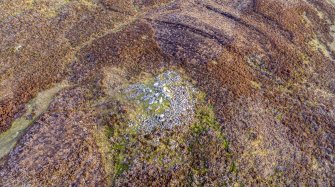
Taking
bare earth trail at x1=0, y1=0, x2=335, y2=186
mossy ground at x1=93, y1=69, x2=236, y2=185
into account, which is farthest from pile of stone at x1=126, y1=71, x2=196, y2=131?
mossy ground at x1=93, y1=69, x2=236, y2=185

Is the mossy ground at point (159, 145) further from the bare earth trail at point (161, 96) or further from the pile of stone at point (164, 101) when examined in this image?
the pile of stone at point (164, 101)

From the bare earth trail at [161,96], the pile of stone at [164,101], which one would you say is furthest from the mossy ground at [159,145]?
the pile of stone at [164,101]

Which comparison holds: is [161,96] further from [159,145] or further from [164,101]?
[159,145]

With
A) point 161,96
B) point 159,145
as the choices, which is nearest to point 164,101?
point 161,96

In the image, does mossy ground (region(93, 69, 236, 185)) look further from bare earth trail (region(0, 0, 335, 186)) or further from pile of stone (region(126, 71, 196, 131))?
pile of stone (region(126, 71, 196, 131))

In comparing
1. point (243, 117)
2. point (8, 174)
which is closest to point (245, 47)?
point (243, 117)

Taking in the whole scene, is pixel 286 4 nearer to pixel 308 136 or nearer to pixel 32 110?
pixel 308 136
